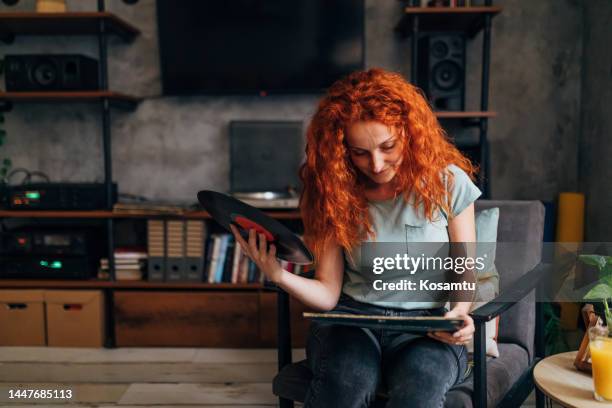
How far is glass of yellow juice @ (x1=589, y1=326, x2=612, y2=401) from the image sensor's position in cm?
107

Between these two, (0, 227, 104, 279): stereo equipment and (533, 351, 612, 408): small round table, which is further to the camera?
(0, 227, 104, 279): stereo equipment

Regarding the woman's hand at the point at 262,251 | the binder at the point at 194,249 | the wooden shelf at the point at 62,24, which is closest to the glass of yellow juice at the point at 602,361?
the woman's hand at the point at 262,251

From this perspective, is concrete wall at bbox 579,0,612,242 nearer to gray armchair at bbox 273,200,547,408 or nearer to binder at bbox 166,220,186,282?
gray armchair at bbox 273,200,547,408

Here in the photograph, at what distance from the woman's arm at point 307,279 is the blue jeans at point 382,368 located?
0.09 m

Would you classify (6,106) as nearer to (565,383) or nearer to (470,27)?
(470,27)

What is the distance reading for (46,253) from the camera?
2.69 meters

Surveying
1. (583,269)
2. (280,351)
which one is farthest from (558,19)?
(280,351)

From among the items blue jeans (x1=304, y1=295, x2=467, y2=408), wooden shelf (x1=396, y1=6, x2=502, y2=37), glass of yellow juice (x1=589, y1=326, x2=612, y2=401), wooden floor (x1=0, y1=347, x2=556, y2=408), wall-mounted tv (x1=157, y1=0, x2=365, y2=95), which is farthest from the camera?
wall-mounted tv (x1=157, y1=0, x2=365, y2=95)

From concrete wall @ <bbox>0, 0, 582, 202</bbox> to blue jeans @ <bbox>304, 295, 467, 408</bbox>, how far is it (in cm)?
182

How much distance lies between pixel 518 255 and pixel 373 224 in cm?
55

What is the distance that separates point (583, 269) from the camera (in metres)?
2.58

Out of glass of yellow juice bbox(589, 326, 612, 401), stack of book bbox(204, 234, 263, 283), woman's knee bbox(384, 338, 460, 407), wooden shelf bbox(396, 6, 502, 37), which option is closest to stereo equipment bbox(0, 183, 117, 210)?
stack of book bbox(204, 234, 263, 283)

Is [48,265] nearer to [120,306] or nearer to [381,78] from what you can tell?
[120,306]

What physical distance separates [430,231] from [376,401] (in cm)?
42
